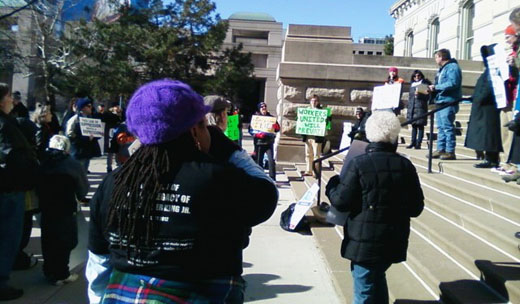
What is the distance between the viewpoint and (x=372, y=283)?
11.0ft

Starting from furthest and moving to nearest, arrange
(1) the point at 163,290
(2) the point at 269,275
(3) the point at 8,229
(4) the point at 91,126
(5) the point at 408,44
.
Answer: (5) the point at 408,44 → (4) the point at 91,126 → (2) the point at 269,275 → (3) the point at 8,229 → (1) the point at 163,290

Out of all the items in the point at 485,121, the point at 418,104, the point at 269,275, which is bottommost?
the point at 269,275

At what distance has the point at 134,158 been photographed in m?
1.88

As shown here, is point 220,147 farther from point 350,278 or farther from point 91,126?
point 91,126

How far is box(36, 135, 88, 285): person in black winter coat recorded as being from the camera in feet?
15.5

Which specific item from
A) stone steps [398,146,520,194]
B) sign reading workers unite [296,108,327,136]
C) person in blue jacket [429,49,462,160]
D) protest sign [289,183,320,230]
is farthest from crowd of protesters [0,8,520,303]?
sign reading workers unite [296,108,327,136]

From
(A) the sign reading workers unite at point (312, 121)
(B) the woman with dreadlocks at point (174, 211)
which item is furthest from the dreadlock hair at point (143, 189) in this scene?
(A) the sign reading workers unite at point (312, 121)

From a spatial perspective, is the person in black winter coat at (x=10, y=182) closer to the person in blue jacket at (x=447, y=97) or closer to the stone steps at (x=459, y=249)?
the stone steps at (x=459, y=249)

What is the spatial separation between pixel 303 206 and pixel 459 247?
8.27ft

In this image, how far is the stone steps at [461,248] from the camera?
386 cm

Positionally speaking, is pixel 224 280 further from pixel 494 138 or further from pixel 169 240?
pixel 494 138

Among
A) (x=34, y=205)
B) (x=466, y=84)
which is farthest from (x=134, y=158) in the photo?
(x=466, y=84)

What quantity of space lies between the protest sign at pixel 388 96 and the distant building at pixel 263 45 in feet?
120

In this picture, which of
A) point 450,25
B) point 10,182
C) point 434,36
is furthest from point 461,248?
point 434,36
